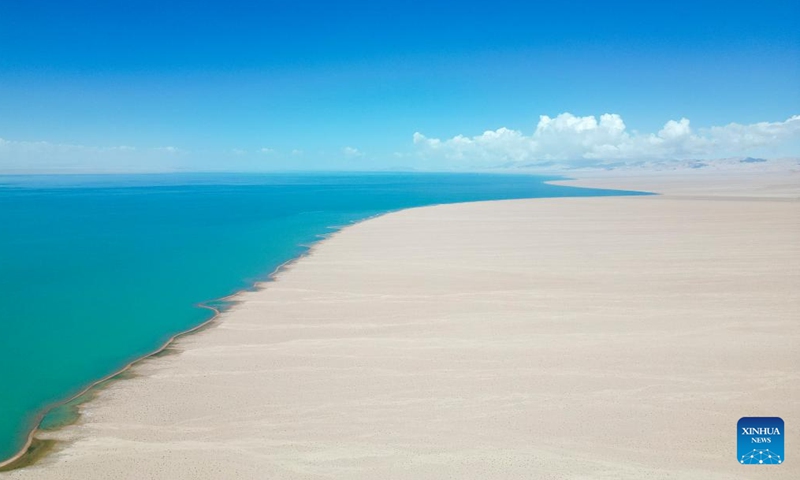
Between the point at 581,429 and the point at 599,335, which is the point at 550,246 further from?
the point at 581,429

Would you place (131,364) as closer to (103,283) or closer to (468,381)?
(468,381)

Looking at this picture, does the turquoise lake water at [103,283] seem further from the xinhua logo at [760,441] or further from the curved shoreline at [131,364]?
the xinhua logo at [760,441]

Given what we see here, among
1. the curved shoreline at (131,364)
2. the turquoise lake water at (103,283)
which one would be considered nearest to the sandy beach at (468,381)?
the curved shoreline at (131,364)

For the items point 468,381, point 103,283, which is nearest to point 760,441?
point 468,381

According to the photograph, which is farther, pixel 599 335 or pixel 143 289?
pixel 143 289

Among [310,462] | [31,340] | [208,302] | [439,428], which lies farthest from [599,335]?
[31,340]

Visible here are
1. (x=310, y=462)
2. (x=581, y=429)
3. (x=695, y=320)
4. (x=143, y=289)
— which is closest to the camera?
(x=310, y=462)
